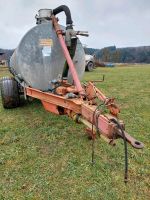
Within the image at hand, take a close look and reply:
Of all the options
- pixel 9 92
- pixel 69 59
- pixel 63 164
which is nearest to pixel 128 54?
pixel 9 92

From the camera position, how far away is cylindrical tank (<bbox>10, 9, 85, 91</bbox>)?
6.38 m

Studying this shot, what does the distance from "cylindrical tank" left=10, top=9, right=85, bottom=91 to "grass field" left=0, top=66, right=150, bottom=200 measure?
35.0 inches

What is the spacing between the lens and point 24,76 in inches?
253

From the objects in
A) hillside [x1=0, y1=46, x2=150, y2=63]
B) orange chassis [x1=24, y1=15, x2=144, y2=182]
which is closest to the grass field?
orange chassis [x1=24, y1=15, x2=144, y2=182]

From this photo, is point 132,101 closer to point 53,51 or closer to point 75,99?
point 53,51

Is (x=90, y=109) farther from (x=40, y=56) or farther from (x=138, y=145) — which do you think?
(x=40, y=56)

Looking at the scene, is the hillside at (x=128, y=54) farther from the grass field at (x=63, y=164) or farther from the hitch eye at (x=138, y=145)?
the hitch eye at (x=138, y=145)

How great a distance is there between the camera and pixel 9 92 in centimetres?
746

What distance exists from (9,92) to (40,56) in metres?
1.50

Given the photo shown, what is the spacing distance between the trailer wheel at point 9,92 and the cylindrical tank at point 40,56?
1.03 m

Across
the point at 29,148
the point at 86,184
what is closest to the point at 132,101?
the point at 29,148

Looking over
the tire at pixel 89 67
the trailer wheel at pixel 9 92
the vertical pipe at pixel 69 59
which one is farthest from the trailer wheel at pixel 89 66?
the vertical pipe at pixel 69 59

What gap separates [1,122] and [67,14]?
263 centimetres

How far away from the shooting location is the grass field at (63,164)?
3654 millimetres
